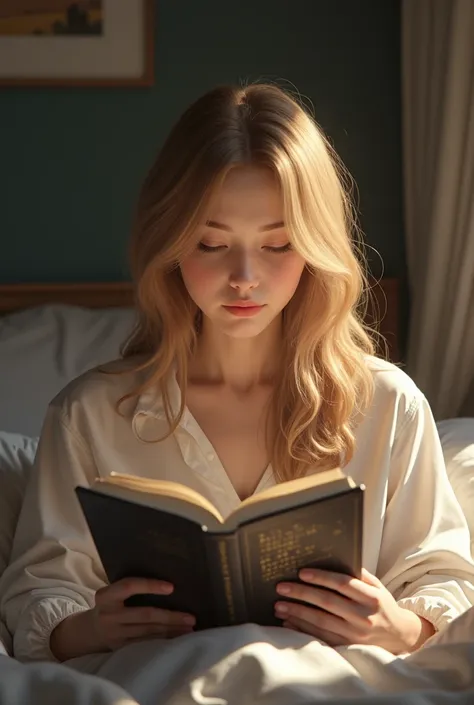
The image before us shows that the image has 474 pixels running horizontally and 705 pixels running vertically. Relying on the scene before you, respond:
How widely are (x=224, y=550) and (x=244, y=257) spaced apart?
442mm

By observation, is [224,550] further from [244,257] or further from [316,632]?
[244,257]

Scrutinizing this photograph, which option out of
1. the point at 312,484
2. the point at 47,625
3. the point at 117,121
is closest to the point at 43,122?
the point at 117,121

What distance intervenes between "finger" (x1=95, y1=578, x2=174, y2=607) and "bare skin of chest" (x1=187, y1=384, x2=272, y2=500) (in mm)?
348

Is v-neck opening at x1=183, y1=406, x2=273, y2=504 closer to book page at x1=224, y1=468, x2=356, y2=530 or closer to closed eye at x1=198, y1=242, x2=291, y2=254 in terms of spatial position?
closed eye at x1=198, y1=242, x2=291, y2=254

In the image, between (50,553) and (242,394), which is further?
(242,394)

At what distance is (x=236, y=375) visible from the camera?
1741mm

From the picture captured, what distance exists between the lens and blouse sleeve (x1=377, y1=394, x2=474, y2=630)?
1577 mm

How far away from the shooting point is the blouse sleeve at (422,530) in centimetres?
158

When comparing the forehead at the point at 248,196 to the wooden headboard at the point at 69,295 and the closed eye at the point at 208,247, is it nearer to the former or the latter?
the closed eye at the point at 208,247

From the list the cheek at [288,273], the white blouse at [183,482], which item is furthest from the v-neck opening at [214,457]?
the cheek at [288,273]

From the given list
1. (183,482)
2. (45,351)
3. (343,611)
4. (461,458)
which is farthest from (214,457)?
(45,351)

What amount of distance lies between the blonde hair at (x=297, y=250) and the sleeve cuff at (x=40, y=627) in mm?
304

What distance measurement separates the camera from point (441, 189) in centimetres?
255

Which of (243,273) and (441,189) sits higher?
(243,273)
